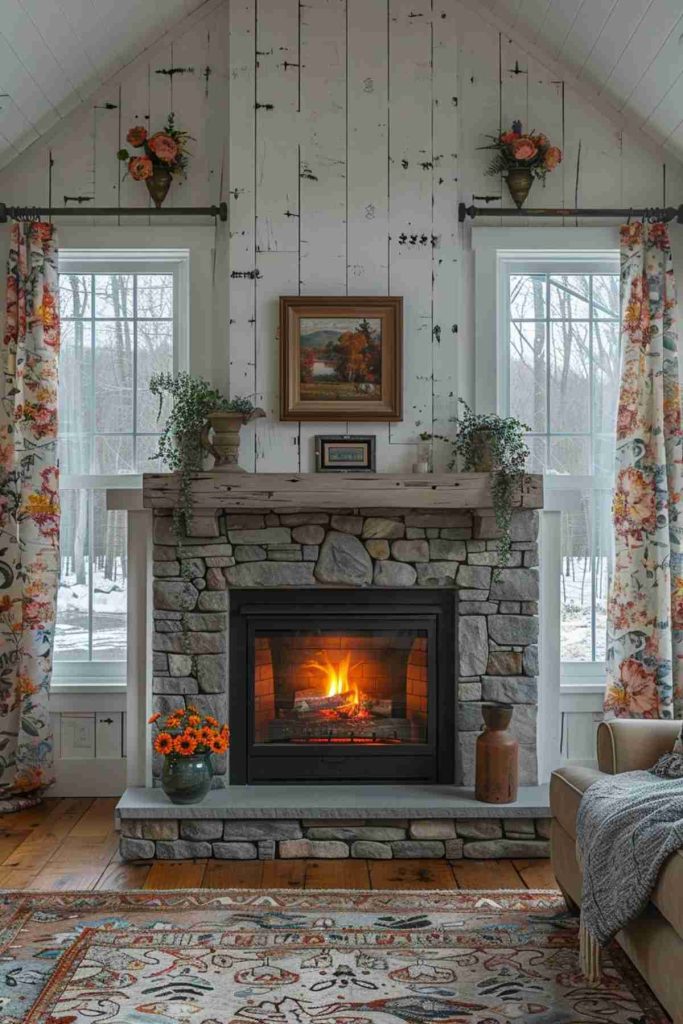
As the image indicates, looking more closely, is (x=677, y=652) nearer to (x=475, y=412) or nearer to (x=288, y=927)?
(x=475, y=412)

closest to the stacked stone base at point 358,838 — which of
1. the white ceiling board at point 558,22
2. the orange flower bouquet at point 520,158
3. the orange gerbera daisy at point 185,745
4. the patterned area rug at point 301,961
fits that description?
the orange gerbera daisy at point 185,745

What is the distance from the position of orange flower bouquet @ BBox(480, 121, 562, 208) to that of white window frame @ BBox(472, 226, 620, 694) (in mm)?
185

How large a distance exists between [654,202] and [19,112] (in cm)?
273

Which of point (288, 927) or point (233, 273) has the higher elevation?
point (233, 273)

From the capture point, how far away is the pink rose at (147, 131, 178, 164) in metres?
4.38

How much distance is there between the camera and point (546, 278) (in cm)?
471

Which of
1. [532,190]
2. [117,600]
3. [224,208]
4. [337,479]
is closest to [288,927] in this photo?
[337,479]

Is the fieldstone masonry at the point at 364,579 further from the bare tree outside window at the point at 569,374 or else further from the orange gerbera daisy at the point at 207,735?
the bare tree outside window at the point at 569,374

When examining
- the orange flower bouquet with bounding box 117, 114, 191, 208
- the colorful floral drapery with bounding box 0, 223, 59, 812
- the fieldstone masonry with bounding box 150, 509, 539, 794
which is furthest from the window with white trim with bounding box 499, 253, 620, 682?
the colorful floral drapery with bounding box 0, 223, 59, 812

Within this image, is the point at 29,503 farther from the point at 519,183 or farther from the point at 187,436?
the point at 519,183

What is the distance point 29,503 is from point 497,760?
225cm

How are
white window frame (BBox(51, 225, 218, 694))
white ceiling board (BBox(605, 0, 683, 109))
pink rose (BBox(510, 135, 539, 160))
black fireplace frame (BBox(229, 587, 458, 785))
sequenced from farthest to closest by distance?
white window frame (BBox(51, 225, 218, 694))
pink rose (BBox(510, 135, 539, 160))
black fireplace frame (BBox(229, 587, 458, 785))
white ceiling board (BBox(605, 0, 683, 109))

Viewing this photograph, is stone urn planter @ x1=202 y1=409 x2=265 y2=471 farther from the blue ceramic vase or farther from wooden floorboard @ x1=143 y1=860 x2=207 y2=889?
wooden floorboard @ x1=143 y1=860 x2=207 y2=889

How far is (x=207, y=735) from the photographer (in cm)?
394
